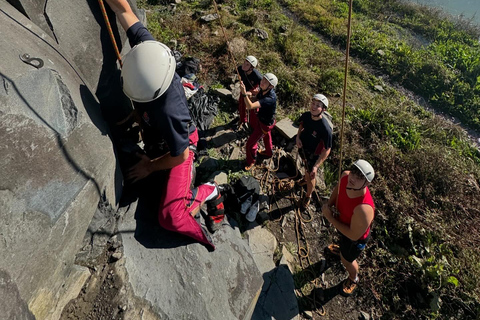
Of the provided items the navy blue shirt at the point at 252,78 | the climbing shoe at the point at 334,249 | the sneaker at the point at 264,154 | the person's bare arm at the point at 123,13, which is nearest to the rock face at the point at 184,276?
the climbing shoe at the point at 334,249

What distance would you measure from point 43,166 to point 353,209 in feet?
9.87

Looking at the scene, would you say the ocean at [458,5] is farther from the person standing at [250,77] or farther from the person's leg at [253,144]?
the person's leg at [253,144]

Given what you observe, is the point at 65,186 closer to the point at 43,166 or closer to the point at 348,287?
the point at 43,166

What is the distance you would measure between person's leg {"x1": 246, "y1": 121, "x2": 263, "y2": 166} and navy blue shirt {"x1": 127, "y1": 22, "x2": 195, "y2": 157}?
2.57 metres

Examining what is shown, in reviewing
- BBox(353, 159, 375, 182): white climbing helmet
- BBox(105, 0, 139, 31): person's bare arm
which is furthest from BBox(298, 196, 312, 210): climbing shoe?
BBox(105, 0, 139, 31): person's bare arm

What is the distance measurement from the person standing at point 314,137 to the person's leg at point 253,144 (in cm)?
79

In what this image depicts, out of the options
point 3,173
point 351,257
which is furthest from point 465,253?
point 3,173

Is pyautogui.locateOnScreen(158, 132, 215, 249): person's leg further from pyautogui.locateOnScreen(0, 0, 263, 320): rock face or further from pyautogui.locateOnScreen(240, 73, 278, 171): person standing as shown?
pyautogui.locateOnScreen(240, 73, 278, 171): person standing

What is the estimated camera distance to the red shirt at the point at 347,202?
3.09 metres

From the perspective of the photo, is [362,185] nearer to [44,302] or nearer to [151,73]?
[151,73]

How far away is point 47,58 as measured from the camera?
7.20ft

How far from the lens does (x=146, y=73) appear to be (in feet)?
7.77

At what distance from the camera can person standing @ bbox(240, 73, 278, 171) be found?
4816mm

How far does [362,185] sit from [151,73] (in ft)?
7.95
